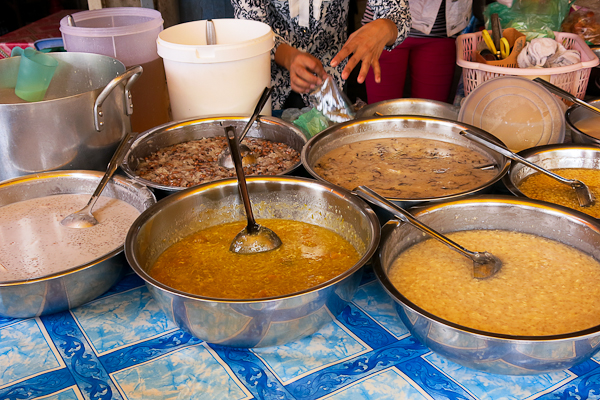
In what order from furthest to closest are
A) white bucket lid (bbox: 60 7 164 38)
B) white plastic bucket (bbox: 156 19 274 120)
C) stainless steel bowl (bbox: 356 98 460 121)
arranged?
1. stainless steel bowl (bbox: 356 98 460 121)
2. white bucket lid (bbox: 60 7 164 38)
3. white plastic bucket (bbox: 156 19 274 120)

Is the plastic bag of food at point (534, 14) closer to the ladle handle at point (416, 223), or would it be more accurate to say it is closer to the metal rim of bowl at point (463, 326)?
the metal rim of bowl at point (463, 326)

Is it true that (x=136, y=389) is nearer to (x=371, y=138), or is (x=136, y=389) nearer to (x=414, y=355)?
(x=414, y=355)

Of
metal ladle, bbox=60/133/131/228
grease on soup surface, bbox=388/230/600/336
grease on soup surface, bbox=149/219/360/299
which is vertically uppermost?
metal ladle, bbox=60/133/131/228

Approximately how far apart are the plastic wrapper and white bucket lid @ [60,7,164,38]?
63cm

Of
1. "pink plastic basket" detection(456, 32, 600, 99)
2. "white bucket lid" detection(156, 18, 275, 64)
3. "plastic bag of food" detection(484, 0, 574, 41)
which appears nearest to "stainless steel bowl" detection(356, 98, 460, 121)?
"pink plastic basket" detection(456, 32, 600, 99)

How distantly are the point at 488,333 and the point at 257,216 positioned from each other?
654 mm

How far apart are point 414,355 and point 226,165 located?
33.7 inches

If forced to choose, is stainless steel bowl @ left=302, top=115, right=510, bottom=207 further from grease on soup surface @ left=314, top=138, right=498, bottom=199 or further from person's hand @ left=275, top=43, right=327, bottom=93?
person's hand @ left=275, top=43, right=327, bottom=93

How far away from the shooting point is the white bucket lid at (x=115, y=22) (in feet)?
5.35

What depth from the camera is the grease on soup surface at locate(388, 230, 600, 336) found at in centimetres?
91

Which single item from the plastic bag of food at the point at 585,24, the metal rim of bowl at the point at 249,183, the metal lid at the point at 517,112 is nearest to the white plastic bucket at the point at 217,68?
the metal rim of bowl at the point at 249,183

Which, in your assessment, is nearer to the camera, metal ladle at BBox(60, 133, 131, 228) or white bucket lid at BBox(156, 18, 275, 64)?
metal ladle at BBox(60, 133, 131, 228)

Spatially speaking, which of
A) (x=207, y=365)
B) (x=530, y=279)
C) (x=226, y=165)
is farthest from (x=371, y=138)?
(x=207, y=365)

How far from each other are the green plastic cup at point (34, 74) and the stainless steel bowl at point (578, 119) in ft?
5.23
